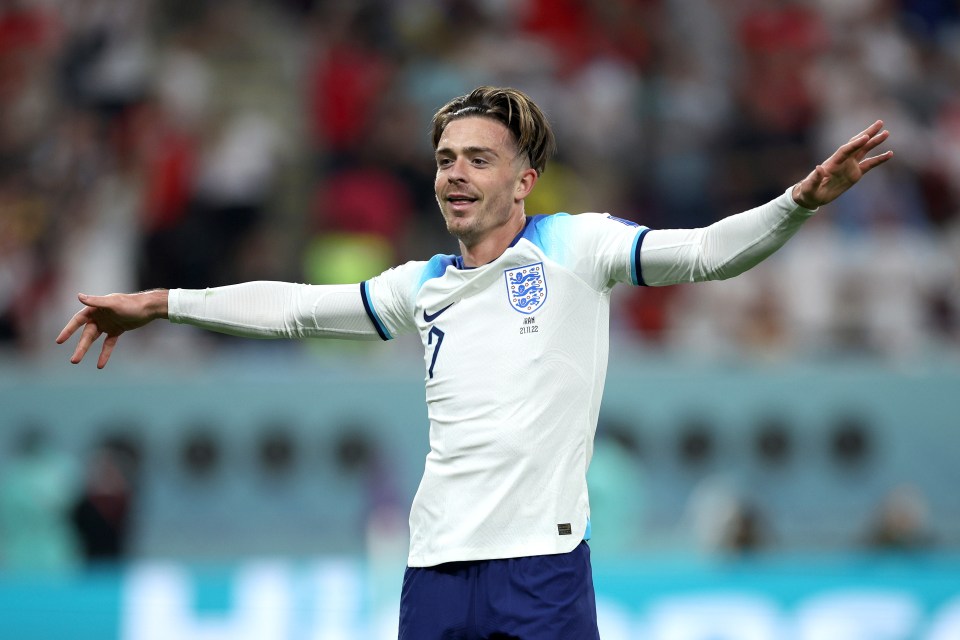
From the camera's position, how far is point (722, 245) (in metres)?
4.06

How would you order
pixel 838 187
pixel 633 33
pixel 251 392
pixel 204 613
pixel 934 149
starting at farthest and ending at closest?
pixel 633 33, pixel 934 149, pixel 251 392, pixel 204 613, pixel 838 187

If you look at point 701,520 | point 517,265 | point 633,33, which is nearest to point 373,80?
point 633,33

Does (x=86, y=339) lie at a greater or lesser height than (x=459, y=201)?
lesser

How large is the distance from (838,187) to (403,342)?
8.18 meters

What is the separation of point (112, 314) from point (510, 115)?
1.33 m

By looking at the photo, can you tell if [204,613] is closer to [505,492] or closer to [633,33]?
[505,492]

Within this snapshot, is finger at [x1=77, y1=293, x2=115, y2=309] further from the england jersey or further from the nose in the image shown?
the nose

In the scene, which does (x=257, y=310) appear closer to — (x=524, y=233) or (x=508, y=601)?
(x=524, y=233)

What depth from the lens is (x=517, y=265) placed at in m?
4.29

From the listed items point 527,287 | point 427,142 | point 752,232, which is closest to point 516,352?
point 527,287

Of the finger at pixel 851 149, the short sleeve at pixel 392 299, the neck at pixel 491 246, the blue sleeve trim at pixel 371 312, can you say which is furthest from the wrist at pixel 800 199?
the blue sleeve trim at pixel 371 312

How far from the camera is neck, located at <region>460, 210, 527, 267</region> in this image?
434cm

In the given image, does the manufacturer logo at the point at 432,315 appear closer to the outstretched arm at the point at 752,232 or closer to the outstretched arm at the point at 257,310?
the outstretched arm at the point at 257,310

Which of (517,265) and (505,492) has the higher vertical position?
(517,265)
